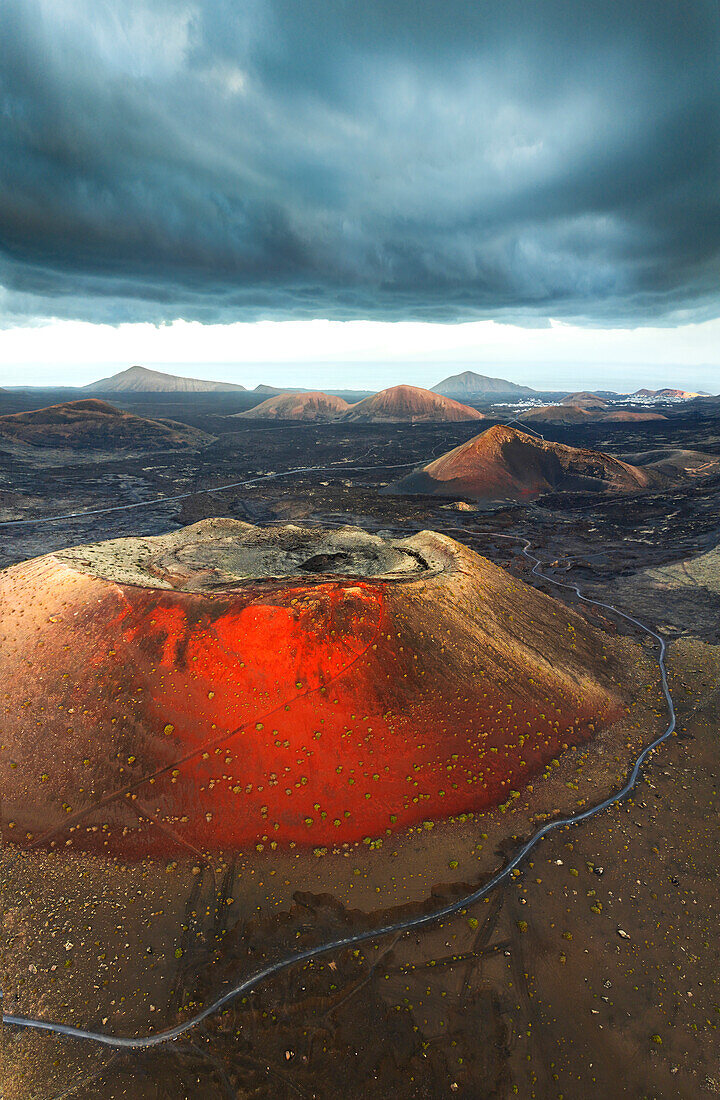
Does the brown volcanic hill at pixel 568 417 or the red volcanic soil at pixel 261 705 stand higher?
the brown volcanic hill at pixel 568 417

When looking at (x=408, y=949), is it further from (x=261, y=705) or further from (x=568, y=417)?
(x=568, y=417)

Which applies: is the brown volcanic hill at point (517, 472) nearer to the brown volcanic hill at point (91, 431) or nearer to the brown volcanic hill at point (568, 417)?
the brown volcanic hill at point (91, 431)

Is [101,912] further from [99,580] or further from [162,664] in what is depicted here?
[99,580]

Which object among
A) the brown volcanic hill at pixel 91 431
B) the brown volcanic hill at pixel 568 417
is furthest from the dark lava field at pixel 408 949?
the brown volcanic hill at pixel 568 417

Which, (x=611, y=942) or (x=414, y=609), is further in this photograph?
(x=414, y=609)

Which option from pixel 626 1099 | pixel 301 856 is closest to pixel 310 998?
pixel 301 856

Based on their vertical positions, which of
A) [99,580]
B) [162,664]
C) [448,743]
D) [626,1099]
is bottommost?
[626,1099]
